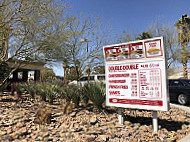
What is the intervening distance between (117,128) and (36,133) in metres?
1.93

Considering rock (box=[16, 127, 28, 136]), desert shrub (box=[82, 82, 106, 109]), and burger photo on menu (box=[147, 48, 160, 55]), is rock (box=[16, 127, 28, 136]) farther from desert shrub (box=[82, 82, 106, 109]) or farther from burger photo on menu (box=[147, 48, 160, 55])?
burger photo on menu (box=[147, 48, 160, 55])

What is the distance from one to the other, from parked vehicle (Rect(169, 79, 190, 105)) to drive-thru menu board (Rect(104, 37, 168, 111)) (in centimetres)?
671

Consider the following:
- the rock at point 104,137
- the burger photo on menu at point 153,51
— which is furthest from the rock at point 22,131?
the burger photo on menu at point 153,51

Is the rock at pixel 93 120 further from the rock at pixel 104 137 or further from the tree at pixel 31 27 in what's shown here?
the tree at pixel 31 27

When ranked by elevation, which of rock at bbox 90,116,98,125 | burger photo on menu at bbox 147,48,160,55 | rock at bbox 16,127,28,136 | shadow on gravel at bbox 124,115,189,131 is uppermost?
burger photo on menu at bbox 147,48,160,55

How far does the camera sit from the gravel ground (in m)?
3.34

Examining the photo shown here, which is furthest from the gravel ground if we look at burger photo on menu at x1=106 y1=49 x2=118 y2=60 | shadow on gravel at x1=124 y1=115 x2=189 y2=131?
burger photo on menu at x1=106 y1=49 x2=118 y2=60

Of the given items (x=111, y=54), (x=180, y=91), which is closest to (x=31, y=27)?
(x=111, y=54)

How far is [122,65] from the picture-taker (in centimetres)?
423

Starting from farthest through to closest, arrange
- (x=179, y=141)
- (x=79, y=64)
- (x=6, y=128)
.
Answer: (x=79, y=64) < (x=6, y=128) < (x=179, y=141)

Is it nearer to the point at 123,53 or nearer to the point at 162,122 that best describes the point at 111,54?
the point at 123,53

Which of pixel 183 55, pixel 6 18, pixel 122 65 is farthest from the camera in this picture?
pixel 183 55

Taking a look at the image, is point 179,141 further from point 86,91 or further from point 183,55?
point 183,55

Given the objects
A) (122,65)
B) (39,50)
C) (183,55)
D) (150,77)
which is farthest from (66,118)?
(183,55)
